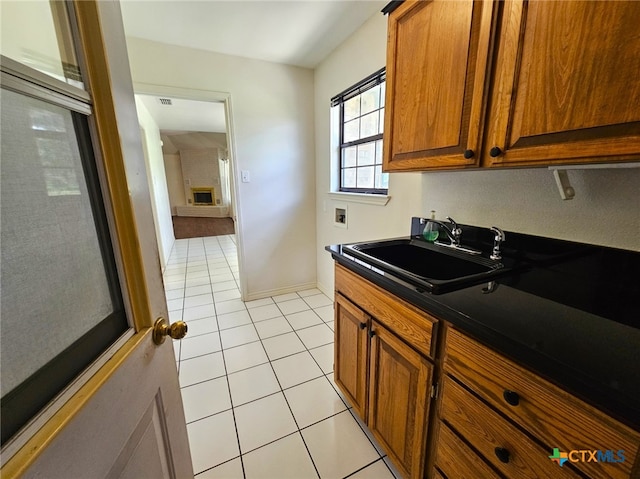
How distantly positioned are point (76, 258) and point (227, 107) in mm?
2392

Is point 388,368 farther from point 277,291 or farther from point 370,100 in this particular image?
point 277,291

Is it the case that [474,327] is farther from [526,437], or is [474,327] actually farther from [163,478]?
[163,478]

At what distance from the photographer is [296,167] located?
112 inches

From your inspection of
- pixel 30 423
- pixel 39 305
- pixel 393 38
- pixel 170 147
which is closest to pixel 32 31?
pixel 39 305

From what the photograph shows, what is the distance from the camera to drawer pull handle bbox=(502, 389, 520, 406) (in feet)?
2.08

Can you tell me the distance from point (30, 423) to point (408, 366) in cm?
97

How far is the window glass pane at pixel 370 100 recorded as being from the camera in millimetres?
2018

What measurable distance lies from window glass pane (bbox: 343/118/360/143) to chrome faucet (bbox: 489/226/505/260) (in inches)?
59.1

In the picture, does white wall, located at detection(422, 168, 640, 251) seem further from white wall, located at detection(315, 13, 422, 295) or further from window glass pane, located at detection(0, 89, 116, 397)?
window glass pane, located at detection(0, 89, 116, 397)

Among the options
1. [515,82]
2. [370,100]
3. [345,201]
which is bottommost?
[345,201]

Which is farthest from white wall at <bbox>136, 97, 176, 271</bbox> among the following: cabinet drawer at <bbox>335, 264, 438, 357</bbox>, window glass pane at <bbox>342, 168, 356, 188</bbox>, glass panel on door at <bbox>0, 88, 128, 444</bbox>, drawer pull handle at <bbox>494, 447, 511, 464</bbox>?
drawer pull handle at <bbox>494, 447, 511, 464</bbox>

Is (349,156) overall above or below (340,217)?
above

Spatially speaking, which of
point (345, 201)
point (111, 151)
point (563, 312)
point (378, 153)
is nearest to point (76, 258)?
point (111, 151)

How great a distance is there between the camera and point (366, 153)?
7.39 ft
